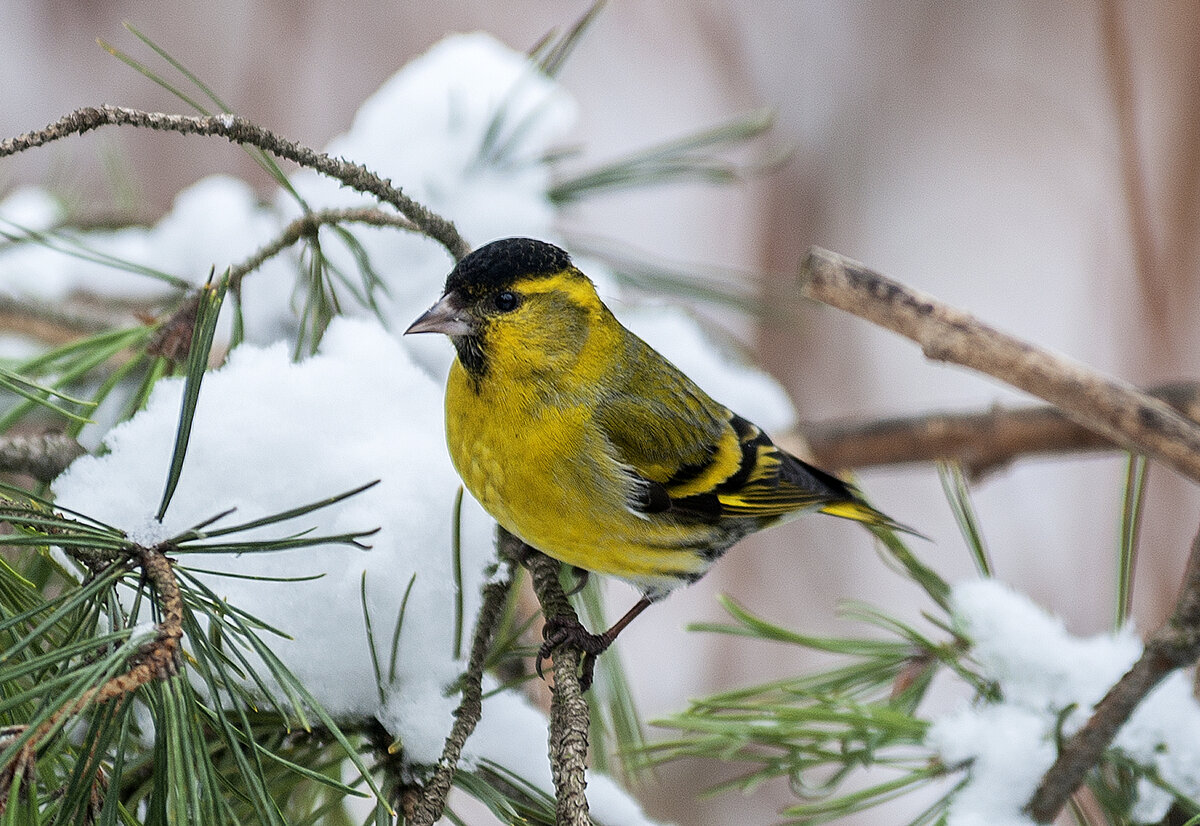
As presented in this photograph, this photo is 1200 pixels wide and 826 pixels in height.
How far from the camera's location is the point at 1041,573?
3172mm

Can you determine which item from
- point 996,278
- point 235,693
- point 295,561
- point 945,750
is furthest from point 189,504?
point 996,278

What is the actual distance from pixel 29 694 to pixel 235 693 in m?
0.12

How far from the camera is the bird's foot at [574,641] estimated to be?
936 mm

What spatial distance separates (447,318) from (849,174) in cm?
290

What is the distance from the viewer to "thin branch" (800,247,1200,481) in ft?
3.55

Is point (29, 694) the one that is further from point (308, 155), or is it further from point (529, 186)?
point (529, 186)

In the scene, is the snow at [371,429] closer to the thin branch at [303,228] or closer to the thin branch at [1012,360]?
the thin branch at [303,228]

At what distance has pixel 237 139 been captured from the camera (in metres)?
0.74

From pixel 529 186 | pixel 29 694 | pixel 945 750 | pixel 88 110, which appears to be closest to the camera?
pixel 29 694

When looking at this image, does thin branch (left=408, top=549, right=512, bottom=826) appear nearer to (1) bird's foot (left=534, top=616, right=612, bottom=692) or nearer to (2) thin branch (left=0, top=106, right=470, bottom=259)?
(1) bird's foot (left=534, top=616, right=612, bottom=692)

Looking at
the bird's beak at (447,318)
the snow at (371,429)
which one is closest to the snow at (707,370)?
the snow at (371,429)

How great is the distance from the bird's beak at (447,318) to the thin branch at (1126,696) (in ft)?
2.35

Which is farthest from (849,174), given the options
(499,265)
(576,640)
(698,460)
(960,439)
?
(576,640)

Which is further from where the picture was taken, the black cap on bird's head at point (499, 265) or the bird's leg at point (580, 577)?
the bird's leg at point (580, 577)
